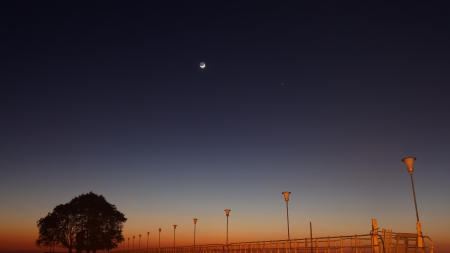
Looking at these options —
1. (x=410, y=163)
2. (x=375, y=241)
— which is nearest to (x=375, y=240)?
(x=375, y=241)

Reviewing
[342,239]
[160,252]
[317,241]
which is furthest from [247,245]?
[160,252]

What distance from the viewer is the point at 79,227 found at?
75.7 meters

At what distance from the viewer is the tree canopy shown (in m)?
74.9

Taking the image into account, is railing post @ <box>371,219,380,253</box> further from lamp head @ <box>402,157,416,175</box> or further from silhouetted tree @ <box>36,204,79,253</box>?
silhouetted tree @ <box>36,204,79,253</box>

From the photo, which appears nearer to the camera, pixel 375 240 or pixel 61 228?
pixel 375 240

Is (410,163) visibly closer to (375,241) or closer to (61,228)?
(375,241)

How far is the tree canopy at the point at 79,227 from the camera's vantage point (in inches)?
2950

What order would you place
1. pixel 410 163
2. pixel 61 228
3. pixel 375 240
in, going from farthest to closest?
pixel 61 228, pixel 410 163, pixel 375 240

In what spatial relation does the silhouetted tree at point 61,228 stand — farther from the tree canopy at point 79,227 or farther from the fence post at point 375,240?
the fence post at point 375,240

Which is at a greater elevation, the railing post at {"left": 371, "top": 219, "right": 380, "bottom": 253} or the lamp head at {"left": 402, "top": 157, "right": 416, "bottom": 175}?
the lamp head at {"left": 402, "top": 157, "right": 416, "bottom": 175}

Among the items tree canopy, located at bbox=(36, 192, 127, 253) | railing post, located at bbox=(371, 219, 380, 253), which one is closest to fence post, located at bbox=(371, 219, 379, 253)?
railing post, located at bbox=(371, 219, 380, 253)

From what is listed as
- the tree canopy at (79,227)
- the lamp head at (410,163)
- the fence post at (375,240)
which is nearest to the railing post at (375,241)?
the fence post at (375,240)

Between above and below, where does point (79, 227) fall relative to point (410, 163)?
below

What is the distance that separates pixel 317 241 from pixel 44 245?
6752 centimetres
